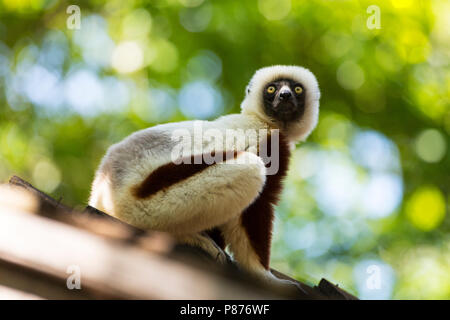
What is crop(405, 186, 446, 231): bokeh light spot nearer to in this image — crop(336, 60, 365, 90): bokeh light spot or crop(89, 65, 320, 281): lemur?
crop(336, 60, 365, 90): bokeh light spot

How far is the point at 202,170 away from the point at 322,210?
689cm

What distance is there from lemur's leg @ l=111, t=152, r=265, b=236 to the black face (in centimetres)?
160

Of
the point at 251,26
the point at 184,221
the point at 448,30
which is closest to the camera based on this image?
the point at 184,221

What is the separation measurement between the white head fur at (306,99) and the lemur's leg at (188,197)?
157 centimetres

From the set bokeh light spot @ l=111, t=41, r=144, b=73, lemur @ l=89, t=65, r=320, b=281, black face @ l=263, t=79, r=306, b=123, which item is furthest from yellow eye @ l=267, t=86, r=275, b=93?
bokeh light spot @ l=111, t=41, r=144, b=73

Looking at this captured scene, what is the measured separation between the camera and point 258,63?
9.08 m

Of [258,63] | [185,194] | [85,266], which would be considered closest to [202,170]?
[185,194]

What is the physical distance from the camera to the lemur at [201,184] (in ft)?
12.4

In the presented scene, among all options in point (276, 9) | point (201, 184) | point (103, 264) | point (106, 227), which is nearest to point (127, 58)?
point (276, 9)

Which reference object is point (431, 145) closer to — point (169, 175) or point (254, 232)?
point (254, 232)

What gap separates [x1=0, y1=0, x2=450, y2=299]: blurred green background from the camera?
29.4ft

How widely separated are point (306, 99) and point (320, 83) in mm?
3784

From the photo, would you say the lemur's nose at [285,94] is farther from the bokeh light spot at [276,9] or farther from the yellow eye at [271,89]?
the bokeh light spot at [276,9]
